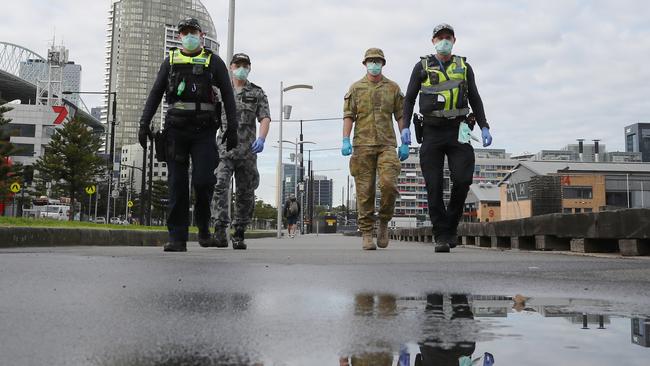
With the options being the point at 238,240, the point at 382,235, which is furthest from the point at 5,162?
the point at 382,235

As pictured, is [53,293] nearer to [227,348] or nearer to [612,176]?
[227,348]

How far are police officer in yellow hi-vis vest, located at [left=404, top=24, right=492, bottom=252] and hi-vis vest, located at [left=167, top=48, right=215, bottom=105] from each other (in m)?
2.47

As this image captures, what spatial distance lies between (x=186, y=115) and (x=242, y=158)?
1.66 meters

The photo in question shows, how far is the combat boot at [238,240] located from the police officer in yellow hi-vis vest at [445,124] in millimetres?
2356

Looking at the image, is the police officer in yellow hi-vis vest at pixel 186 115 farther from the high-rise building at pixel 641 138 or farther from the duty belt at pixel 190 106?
the high-rise building at pixel 641 138

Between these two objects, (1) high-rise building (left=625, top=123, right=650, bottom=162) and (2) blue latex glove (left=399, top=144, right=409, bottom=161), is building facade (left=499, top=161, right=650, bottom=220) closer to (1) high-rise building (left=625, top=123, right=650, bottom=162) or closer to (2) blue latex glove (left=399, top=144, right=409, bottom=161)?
(2) blue latex glove (left=399, top=144, right=409, bottom=161)

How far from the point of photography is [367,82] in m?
8.11

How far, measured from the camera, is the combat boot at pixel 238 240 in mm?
7645

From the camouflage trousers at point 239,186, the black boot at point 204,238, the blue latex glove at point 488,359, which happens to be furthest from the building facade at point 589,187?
Answer: the blue latex glove at point 488,359

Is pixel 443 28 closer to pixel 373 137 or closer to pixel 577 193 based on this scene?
pixel 373 137

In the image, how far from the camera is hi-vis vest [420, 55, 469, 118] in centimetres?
710

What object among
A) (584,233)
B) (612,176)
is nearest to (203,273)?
(584,233)

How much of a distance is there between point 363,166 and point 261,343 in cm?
634

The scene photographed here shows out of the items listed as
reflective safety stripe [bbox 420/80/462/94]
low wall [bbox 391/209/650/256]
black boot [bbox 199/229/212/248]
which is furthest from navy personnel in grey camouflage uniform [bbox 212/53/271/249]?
low wall [bbox 391/209/650/256]
